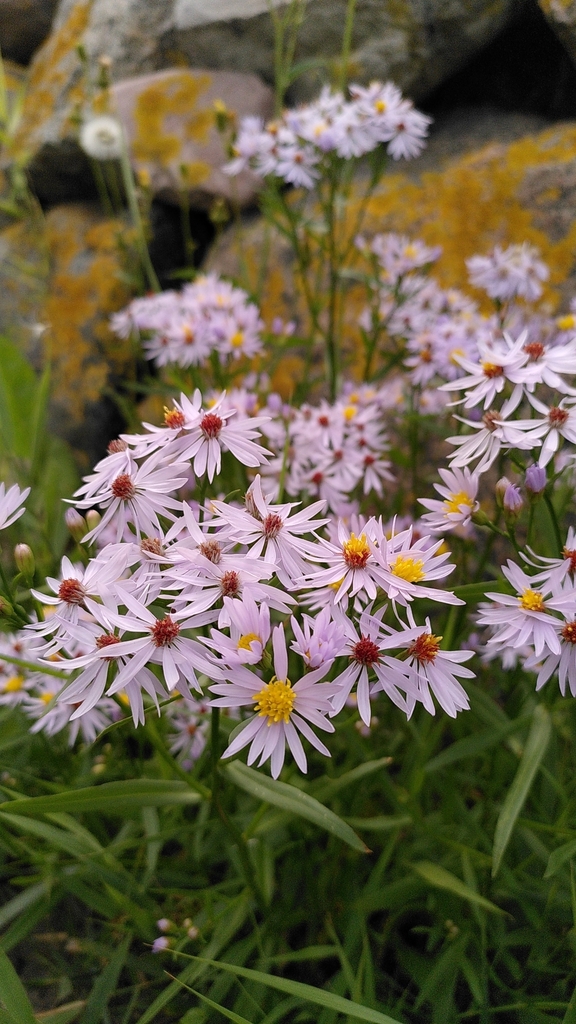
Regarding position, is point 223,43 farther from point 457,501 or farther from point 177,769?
point 177,769

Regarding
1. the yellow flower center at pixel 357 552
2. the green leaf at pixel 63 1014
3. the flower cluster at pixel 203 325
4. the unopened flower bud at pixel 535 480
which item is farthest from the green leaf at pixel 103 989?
the flower cluster at pixel 203 325

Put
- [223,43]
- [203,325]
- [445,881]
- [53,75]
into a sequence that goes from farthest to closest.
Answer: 1. [53,75]
2. [223,43]
3. [203,325]
4. [445,881]

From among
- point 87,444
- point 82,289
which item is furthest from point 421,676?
point 82,289

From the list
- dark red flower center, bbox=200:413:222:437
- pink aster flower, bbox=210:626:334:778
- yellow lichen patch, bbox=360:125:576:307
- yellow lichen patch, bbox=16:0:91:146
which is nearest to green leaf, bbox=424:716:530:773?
pink aster flower, bbox=210:626:334:778

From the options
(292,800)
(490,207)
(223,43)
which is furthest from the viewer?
(223,43)

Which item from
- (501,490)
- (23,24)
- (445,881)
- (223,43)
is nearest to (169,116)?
(223,43)

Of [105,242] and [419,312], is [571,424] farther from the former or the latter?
[105,242]

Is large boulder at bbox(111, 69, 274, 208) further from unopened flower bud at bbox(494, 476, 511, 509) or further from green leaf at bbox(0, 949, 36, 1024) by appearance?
green leaf at bbox(0, 949, 36, 1024)
